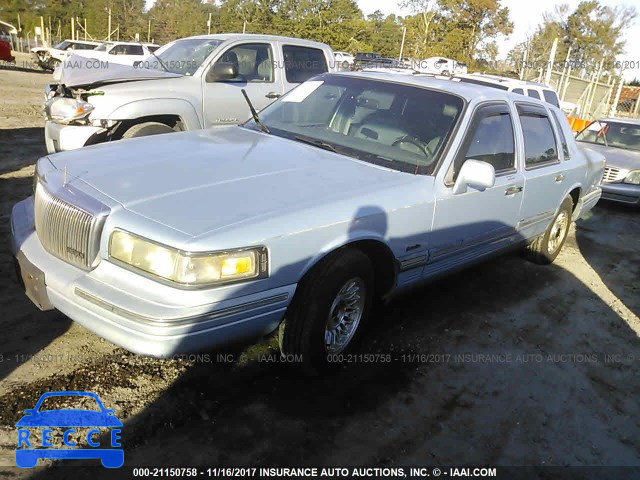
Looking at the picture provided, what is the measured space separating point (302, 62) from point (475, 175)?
16.0ft

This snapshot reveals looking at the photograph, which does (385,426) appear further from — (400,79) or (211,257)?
(400,79)

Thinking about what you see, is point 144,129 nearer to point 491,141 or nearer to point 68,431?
point 491,141

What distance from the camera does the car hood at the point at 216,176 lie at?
8.70 feet

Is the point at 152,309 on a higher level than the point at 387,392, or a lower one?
higher

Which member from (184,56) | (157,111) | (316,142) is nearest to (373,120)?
(316,142)

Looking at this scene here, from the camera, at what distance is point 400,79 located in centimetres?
418

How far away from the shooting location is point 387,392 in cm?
321

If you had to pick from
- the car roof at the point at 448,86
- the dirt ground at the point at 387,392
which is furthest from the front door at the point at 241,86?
the dirt ground at the point at 387,392

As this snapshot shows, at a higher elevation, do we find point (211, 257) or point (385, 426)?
point (211, 257)

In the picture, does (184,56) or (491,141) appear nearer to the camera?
(491,141)

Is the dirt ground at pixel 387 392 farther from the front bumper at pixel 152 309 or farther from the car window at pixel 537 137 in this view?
the car window at pixel 537 137

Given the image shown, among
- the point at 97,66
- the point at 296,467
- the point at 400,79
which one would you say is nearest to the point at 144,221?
the point at 296,467

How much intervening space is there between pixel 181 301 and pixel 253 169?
1086mm

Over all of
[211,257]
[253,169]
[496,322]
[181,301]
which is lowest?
[496,322]
